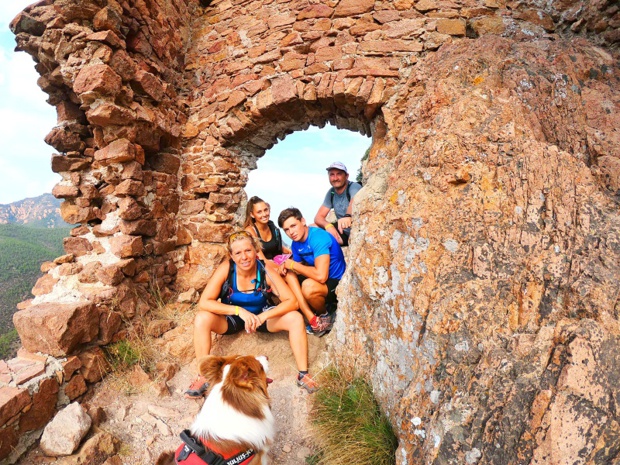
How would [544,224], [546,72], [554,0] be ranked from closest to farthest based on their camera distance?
[544,224]
[546,72]
[554,0]

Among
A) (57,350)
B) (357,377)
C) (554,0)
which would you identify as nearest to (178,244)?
(57,350)

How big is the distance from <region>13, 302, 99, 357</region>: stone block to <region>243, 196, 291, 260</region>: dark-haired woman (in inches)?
75.1

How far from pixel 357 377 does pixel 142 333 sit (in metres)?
2.48

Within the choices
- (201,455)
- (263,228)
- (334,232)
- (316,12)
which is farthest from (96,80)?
(201,455)

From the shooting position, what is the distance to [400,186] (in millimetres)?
2480

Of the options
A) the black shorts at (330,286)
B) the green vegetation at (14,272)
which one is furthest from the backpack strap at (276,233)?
the green vegetation at (14,272)

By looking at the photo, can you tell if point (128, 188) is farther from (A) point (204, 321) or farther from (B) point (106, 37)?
(A) point (204, 321)

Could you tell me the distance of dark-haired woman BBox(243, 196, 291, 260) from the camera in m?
3.86

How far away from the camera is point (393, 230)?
2.36 meters

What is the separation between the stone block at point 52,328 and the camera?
2.79m

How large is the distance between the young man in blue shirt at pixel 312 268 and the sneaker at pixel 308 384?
57 cm

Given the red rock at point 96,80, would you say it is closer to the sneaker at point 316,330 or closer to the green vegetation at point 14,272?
the sneaker at point 316,330

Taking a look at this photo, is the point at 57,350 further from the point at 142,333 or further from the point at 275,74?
the point at 275,74

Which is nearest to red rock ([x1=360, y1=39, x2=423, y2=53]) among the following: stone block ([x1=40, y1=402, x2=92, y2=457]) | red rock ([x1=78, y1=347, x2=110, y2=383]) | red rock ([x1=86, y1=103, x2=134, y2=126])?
red rock ([x1=86, y1=103, x2=134, y2=126])
